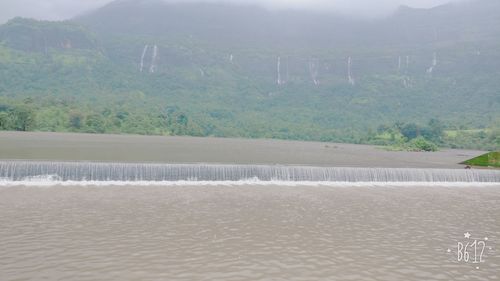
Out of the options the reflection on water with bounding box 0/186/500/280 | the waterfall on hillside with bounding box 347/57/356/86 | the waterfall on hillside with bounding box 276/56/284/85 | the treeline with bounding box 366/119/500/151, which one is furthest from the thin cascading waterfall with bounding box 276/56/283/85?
the reflection on water with bounding box 0/186/500/280

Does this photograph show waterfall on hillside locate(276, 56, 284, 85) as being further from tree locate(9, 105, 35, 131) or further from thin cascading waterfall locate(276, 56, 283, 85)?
tree locate(9, 105, 35, 131)

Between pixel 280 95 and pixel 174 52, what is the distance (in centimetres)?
2925

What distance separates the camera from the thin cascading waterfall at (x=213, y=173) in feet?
46.0

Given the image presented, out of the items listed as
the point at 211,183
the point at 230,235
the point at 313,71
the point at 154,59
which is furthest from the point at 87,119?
the point at 313,71

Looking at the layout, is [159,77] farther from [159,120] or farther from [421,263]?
[421,263]

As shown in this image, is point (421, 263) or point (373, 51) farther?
point (373, 51)

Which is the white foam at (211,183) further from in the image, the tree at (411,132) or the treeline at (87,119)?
the tree at (411,132)

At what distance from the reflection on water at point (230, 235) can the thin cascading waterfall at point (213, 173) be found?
47.8 inches

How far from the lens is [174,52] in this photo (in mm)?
105375

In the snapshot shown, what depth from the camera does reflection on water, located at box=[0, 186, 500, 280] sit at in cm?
659

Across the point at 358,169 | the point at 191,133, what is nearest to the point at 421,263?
the point at 358,169

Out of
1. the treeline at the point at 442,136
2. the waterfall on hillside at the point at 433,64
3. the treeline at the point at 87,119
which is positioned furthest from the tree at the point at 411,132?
the waterfall on hillside at the point at 433,64

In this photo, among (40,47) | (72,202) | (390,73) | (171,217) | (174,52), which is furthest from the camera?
(174,52)

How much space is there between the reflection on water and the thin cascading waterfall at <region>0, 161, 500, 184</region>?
1.21m
